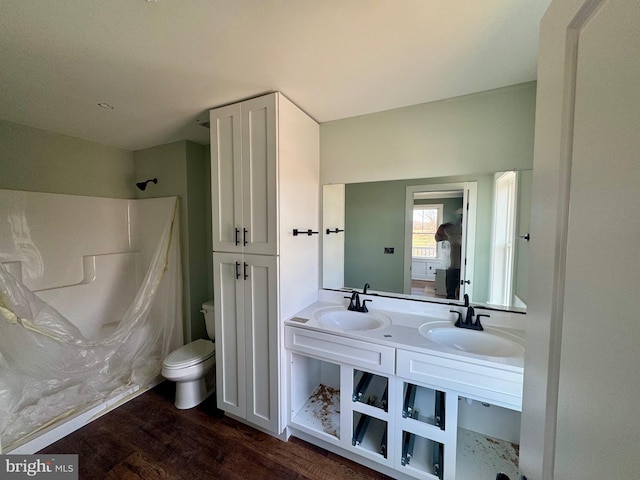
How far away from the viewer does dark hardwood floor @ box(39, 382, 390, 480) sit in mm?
1468

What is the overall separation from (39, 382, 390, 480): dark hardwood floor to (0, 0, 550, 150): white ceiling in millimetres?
2273

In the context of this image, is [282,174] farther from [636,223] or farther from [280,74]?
[636,223]

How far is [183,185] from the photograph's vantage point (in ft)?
7.83

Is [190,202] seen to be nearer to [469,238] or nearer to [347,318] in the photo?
[347,318]

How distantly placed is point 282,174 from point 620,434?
5.10 ft

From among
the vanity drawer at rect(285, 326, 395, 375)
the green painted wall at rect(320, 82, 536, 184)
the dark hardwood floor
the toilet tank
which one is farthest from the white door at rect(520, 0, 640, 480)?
the toilet tank

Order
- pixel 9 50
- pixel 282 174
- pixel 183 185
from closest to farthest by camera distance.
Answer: pixel 9 50 → pixel 282 174 → pixel 183 185

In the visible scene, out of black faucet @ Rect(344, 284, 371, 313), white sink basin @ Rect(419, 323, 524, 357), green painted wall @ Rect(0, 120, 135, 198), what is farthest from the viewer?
green painted wall @ Rect(0, 120, 135, 198)

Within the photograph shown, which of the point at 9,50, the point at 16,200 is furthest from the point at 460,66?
the point at 16,200

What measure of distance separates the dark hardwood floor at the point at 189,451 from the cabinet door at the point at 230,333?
0.60 feet

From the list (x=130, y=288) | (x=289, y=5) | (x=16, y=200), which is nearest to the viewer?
(x=289, y=5)

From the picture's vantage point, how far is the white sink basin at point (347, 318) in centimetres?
171

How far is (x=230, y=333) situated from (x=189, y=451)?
0.74 meters

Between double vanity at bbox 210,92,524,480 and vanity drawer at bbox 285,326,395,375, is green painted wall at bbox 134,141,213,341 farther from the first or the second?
vanity drawer at bbox 285,326,395,375
